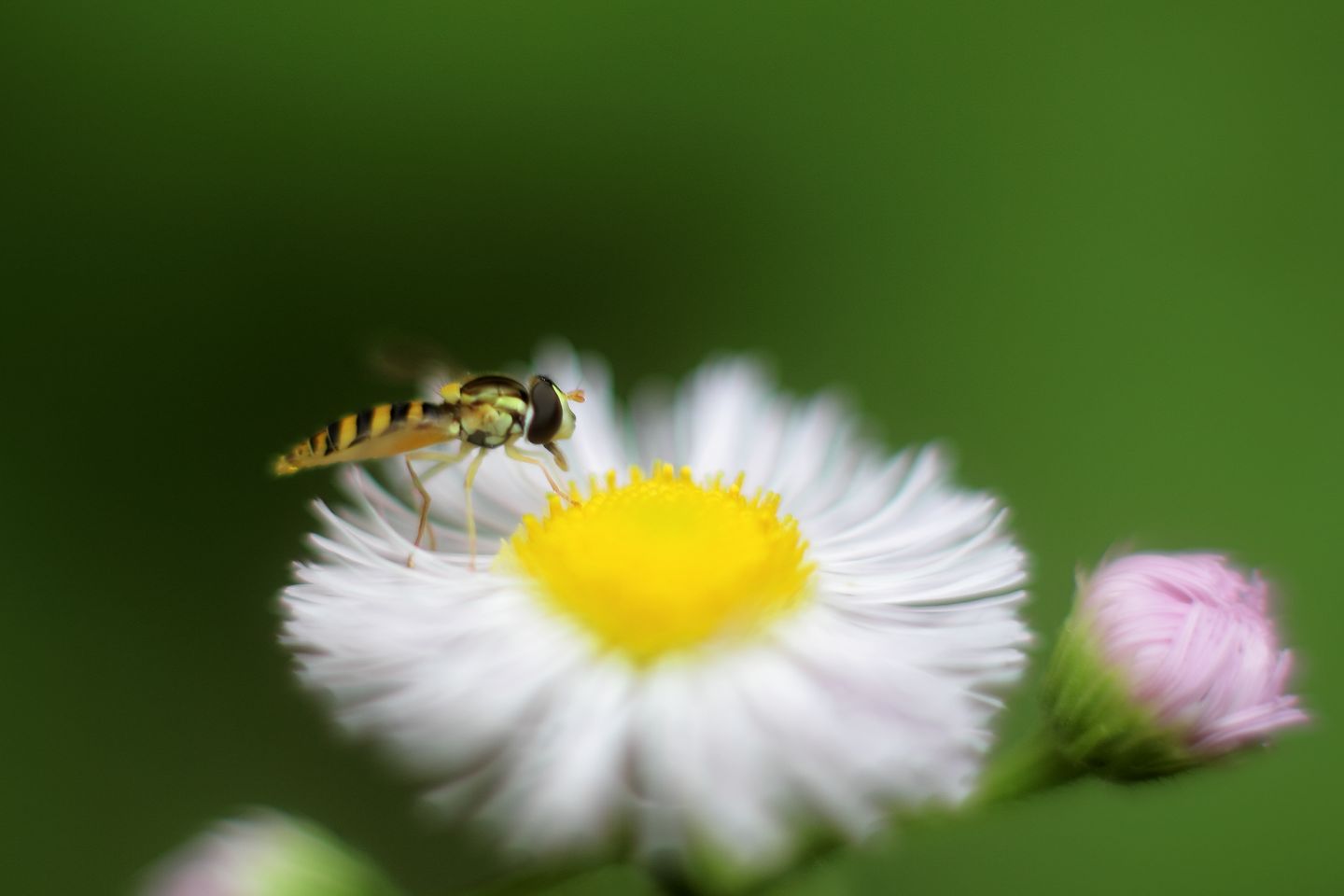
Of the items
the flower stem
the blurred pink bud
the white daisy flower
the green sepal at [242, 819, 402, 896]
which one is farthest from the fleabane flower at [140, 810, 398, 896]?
the blurred pink bud

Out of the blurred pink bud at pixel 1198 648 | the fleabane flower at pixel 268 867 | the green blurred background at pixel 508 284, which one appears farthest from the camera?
the green blurred background at pixel 508 284

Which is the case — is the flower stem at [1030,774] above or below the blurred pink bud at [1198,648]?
below

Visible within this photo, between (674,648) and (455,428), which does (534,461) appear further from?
(674,648)

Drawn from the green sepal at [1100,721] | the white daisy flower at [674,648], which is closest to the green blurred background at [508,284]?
the white daisy flower at [674,648]

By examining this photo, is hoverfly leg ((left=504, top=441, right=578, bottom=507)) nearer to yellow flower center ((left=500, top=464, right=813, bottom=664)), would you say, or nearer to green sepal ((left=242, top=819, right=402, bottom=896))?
yellow flower center ((left=500, top=464, right=813, bottom=664))

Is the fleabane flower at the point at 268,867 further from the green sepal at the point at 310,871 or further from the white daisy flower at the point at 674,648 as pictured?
the white daisy flower at the point at 674,648

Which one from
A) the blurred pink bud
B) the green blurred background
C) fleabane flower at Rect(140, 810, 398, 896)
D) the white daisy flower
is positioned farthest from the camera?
the green blurred background
